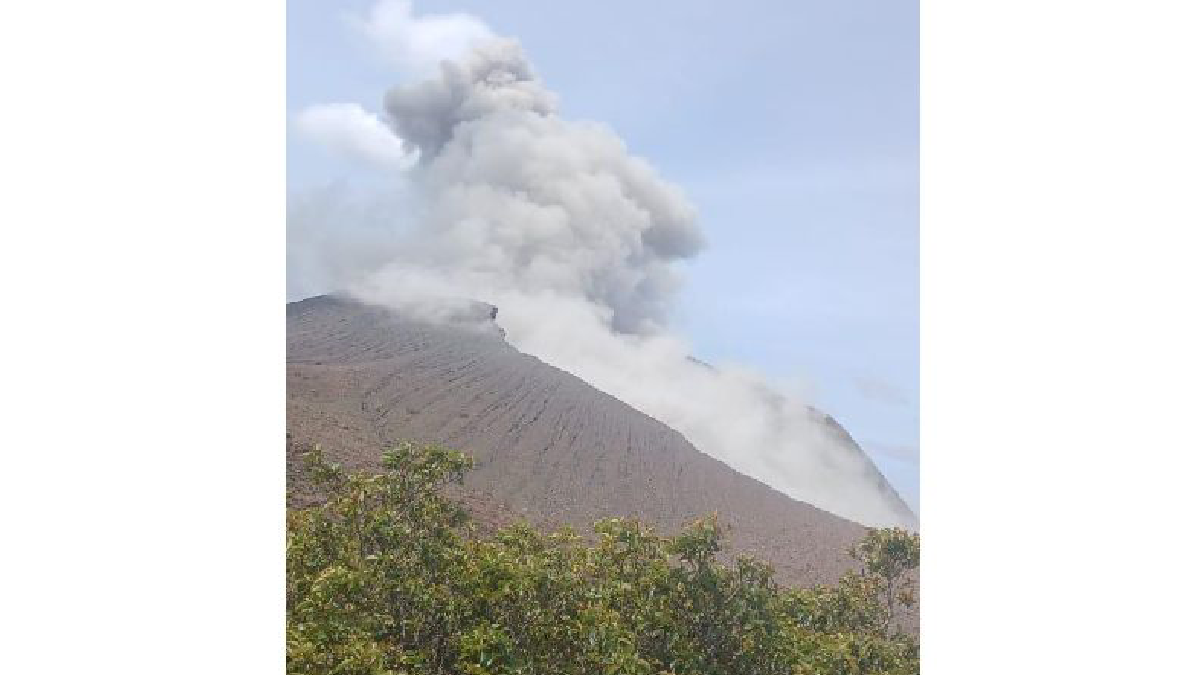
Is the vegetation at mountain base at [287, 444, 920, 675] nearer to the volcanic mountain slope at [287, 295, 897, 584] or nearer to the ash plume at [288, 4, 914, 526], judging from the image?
the volcanic mountain slope at [287, 295, 897, 584]

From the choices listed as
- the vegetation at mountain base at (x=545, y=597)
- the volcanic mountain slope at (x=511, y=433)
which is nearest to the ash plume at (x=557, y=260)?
the volcanic mountain slope at (x=511, y=433)

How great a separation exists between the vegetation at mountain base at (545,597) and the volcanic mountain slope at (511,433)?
122 mm

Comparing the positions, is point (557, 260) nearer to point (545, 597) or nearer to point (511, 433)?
point (511, 433)

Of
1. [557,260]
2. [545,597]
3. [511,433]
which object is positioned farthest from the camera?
[557,260]

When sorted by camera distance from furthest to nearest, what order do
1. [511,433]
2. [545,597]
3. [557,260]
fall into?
[557,260] → [511,433] → [545,597]

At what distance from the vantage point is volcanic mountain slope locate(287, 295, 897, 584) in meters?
4.52

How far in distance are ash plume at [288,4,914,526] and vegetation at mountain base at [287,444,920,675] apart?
45cm

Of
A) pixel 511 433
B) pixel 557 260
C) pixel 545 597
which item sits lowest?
pixel 545 597

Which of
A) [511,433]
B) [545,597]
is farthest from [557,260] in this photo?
[545,597]

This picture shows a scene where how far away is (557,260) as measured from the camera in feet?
15.7

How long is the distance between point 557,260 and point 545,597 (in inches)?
60.1
